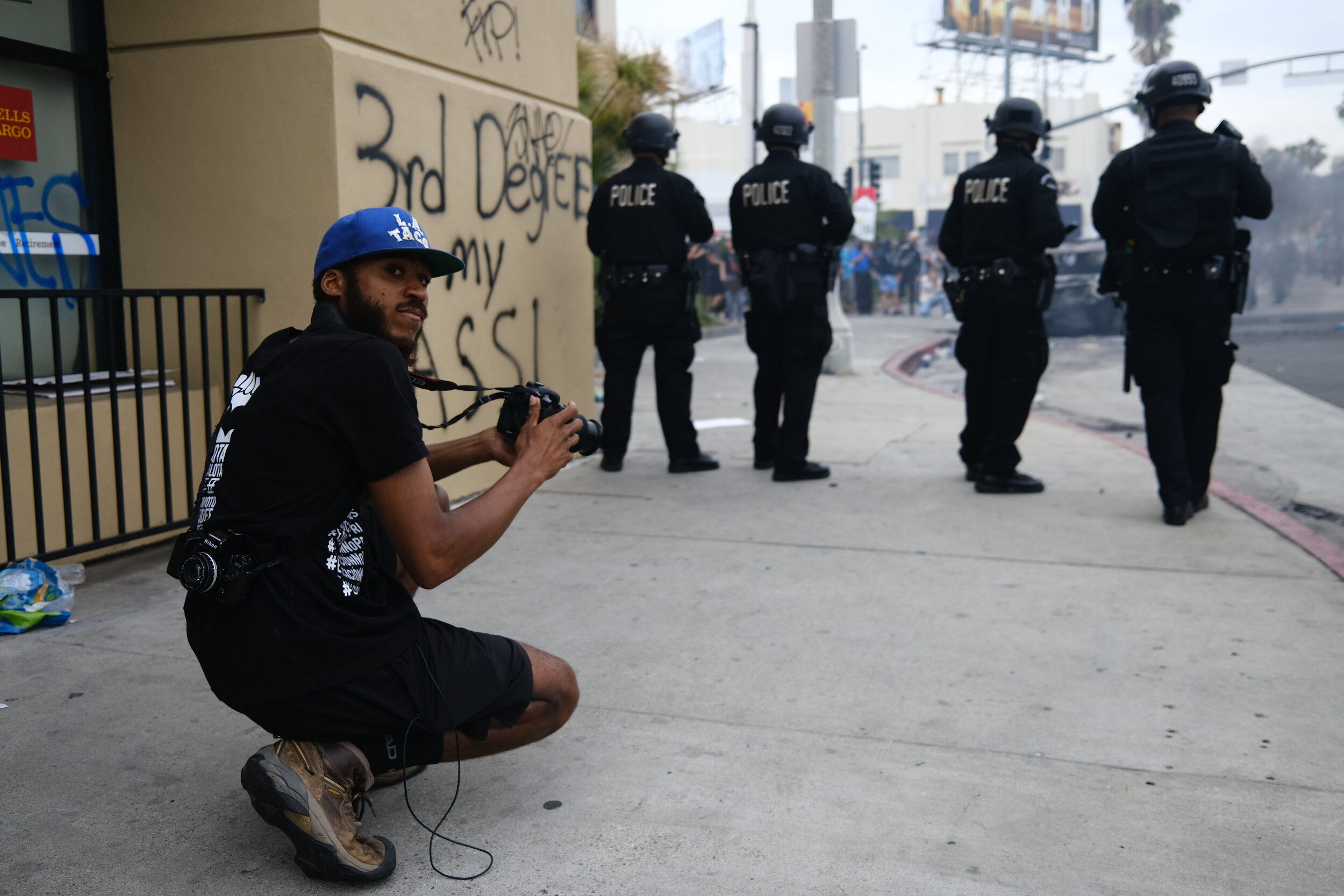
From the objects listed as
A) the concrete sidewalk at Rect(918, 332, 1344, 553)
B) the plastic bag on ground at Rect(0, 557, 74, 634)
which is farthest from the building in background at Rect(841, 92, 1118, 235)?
the plastic bag on ground at Rect(0, 557, 74, 634)

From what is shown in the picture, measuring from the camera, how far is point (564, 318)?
715 centimetres

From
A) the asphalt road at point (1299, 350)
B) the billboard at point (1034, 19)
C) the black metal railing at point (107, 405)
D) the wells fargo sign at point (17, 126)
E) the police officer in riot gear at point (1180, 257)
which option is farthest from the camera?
the billboard at point (1034, 19)

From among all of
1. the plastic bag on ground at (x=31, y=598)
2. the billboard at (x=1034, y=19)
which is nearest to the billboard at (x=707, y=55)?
the billboard at (x=1034, y=19)

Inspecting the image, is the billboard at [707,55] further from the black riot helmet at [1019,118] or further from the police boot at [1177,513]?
the police boot at [1177,513]

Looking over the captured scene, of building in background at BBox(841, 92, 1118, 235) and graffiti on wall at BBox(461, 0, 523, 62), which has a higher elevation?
building in background at BBox(841, 92, 1118, 235)

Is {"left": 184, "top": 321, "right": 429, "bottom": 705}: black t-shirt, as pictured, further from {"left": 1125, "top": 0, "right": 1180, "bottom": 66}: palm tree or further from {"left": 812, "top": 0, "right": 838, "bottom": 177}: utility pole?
{"left": 1125, "top": 0, "right": 1180, "bottom": 66}: palm tree

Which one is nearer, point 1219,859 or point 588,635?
point 1219,859

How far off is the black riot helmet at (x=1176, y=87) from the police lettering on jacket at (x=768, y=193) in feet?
6.12

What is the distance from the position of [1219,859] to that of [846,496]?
12.8ft

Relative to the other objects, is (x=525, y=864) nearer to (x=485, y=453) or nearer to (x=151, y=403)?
(x=485, y=453)

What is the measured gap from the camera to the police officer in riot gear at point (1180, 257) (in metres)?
5.41

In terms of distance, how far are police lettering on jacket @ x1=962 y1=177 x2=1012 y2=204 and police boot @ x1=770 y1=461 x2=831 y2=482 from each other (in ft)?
5.54

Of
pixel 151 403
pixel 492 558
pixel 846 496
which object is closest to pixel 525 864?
pixel 492 558

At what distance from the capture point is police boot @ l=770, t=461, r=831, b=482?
6.70 meters
